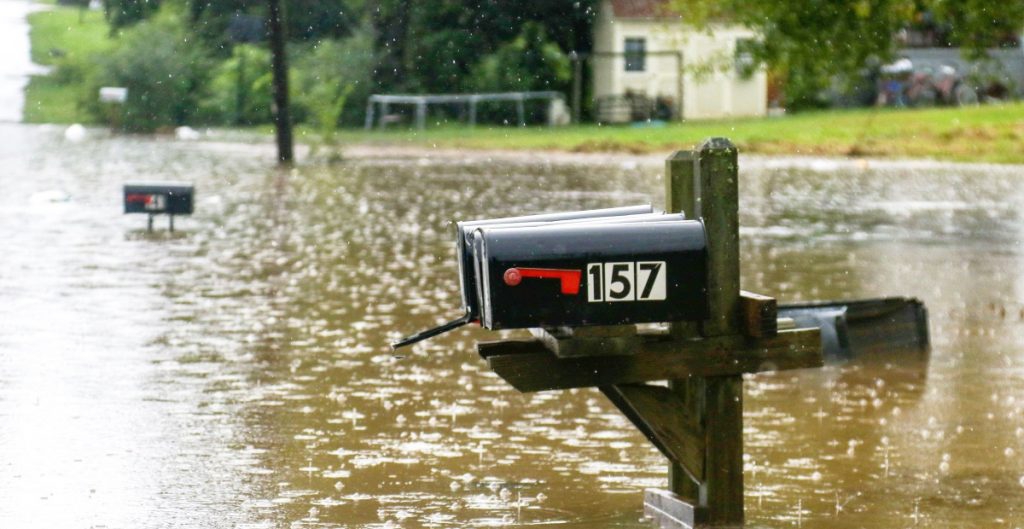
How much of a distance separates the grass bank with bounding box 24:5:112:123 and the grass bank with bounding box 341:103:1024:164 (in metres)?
10.8

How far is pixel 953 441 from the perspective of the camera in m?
8.44

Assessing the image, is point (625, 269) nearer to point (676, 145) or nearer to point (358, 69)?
point (676, 145)

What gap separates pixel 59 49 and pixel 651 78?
2541cm

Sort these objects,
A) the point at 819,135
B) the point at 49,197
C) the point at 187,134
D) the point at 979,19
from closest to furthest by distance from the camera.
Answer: the point at 979,19 < the point at 49,197 < the point at 819,135 < the point at 187,134

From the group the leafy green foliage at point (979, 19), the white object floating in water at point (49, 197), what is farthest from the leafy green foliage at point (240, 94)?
the leafy green foliage at point (979, 19)

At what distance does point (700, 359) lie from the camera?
604 centimetres

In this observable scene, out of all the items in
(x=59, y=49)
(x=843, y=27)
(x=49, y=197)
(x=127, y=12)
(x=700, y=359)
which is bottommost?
(x=49, y=197)

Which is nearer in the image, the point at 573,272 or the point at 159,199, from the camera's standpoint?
the point at 573,272

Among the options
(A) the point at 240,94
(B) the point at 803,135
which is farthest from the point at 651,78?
(B) the point at 803,135

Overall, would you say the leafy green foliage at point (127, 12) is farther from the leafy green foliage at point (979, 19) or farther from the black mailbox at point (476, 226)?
the black mailbox at point (476, 226)

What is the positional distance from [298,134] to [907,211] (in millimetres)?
25824

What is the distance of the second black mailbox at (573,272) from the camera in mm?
5621

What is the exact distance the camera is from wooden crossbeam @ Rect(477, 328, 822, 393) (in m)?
5.89

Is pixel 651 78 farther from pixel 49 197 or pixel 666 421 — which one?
pixel 666 421
